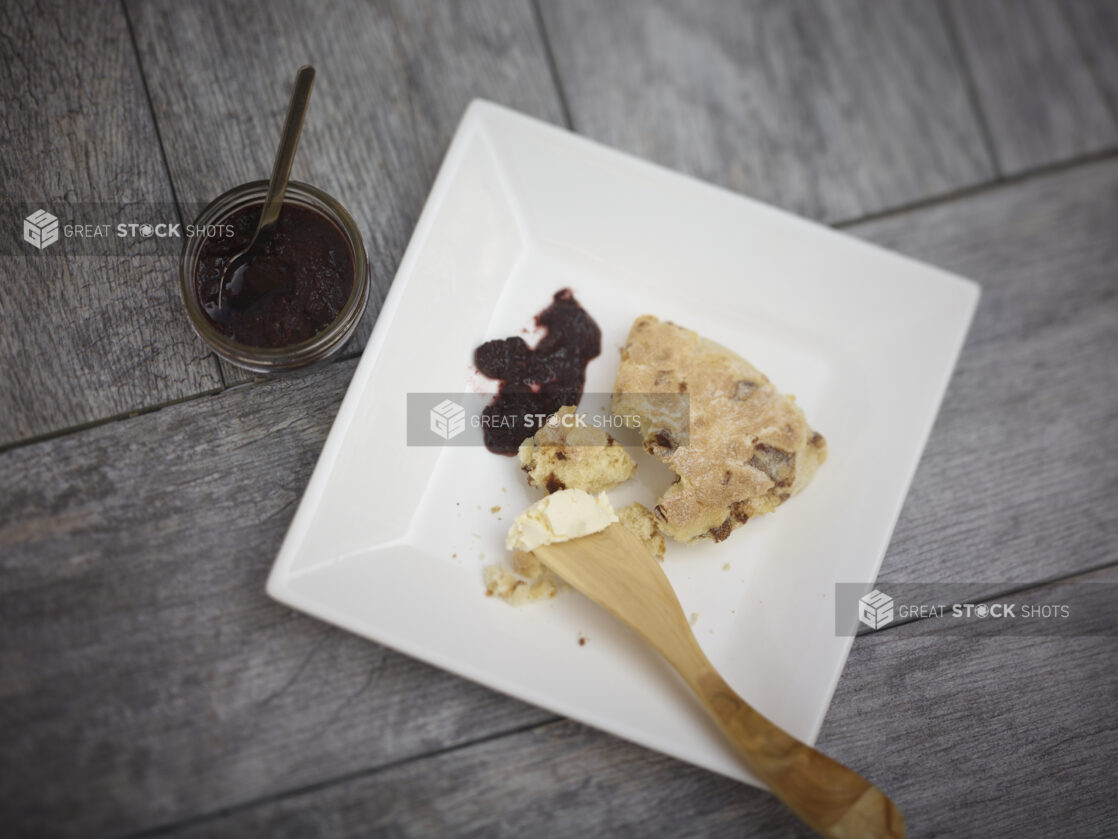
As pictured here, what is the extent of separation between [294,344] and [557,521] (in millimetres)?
679

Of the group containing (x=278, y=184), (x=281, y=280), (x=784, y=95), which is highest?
(x=278, y=184)

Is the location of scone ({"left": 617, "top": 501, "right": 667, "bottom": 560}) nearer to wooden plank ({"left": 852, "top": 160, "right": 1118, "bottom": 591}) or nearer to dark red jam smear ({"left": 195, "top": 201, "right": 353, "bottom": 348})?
wooden plank ({"left": 852, "top": 160, "right": 1118, "bottom": 591})

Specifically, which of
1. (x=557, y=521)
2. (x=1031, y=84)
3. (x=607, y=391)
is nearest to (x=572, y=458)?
(x=557, y=521)

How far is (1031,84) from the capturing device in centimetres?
228

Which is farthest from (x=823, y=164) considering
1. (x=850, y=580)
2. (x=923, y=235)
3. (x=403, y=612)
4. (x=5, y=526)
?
(x=5, y=526)

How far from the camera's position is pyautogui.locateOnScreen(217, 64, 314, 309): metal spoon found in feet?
4.94

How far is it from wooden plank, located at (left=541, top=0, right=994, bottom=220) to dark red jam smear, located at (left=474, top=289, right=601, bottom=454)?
0.57 meters

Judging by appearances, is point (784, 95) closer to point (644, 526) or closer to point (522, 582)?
point (644, 526)

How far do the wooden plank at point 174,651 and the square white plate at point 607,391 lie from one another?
205 mm

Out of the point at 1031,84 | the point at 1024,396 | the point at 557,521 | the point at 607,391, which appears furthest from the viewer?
the point at 1031,84

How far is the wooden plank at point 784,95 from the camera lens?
2.09m

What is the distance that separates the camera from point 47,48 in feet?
6.11

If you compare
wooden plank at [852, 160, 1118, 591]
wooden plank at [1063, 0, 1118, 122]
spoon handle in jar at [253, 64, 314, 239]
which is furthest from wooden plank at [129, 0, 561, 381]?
wooden plank at [1063, 0, 1118, 122]

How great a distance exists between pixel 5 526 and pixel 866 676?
2.06m
